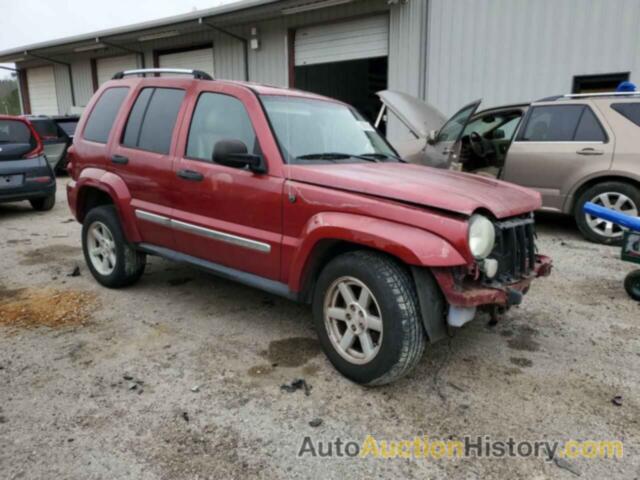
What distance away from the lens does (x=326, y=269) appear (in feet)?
9.79

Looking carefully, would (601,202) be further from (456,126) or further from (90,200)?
(90,200)

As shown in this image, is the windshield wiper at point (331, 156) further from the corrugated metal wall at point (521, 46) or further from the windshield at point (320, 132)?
the corrugated metal wall at point (521, 46)

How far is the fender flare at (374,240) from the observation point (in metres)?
2.53

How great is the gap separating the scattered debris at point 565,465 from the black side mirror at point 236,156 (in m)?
2.33

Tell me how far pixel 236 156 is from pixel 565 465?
252 cm

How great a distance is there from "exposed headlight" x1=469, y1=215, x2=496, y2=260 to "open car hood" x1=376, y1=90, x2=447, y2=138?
3.56 metres

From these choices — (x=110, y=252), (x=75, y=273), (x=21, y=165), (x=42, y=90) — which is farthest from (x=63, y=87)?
(x=110, y=252)

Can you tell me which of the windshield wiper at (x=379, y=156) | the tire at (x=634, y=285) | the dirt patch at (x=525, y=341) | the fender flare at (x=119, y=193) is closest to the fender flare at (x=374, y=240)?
the windshield wiper at (x=379, y=156)

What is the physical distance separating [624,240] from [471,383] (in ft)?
7.51

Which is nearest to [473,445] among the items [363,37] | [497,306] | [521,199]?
[497,306]

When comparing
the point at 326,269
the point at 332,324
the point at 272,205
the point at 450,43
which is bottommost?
the point at 332,324

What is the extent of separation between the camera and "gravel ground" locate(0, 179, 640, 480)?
2291 mm

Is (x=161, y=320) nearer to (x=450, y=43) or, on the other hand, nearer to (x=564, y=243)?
(x=564, y=243)

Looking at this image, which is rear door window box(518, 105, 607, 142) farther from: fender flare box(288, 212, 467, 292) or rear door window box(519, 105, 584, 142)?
fender flare box(288, 212, 467, 292)
